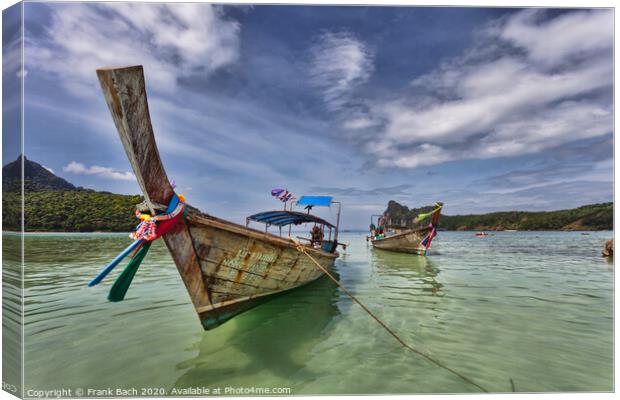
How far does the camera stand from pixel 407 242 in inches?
838

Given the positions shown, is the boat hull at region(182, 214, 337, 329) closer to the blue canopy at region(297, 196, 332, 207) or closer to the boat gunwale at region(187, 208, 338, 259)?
the boat gunwale at region(187, 208, 338, 259)

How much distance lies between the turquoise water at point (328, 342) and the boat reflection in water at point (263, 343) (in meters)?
0.02

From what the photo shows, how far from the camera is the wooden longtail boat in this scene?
8.99 ft

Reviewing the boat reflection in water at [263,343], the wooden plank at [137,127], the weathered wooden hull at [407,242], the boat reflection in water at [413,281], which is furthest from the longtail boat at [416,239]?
the wooden plank at [137,127]

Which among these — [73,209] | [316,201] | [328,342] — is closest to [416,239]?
[316,201]

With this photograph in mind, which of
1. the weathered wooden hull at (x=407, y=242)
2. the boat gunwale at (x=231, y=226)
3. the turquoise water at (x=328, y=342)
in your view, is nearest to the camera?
the turquoise water at (x=328, y=342)

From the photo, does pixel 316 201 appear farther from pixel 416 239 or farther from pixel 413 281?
pixel 416 239

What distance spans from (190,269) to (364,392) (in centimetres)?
332

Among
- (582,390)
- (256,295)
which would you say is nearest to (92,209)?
(256,295)

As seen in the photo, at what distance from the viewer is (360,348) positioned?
187 inches

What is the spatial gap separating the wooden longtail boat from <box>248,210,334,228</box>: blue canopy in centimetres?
300

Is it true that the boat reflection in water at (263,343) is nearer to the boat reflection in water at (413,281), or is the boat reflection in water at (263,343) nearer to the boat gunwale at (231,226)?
the boat gunwale at (231,226)

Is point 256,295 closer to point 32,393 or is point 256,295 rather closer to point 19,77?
point 32,393

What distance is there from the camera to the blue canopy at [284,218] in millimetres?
10188
